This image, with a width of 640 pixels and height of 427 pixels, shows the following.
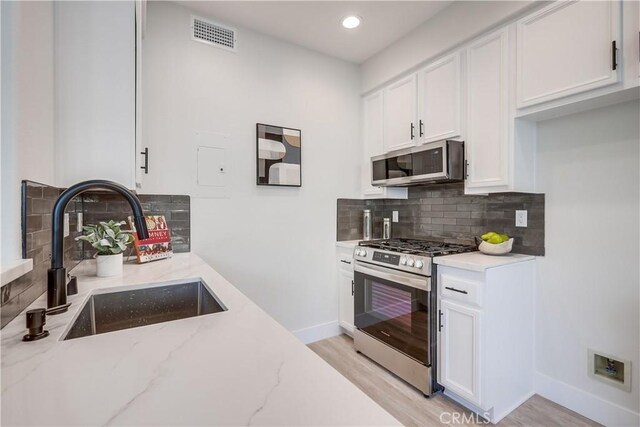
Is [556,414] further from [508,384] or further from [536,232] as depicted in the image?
[536,232]

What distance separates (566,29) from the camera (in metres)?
1.63

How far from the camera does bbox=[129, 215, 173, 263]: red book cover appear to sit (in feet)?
5.79

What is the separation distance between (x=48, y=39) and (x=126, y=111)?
358mm

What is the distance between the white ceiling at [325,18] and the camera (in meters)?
2.19

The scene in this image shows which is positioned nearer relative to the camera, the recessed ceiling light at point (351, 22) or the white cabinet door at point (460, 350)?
the white cabinet door at point (460, 350)

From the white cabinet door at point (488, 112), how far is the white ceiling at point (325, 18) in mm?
505

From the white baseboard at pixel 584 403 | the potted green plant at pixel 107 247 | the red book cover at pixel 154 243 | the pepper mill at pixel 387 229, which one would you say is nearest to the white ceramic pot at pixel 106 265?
the potted green plant at pixel 107 247

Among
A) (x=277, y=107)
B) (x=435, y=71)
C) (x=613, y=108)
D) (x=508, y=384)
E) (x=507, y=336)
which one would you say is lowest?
(x=508, y=384)

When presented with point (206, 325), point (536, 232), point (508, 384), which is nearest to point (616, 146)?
point (536, 232)

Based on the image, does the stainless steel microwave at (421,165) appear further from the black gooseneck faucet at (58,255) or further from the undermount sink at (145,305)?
the black gooseneck faucet at (58,255)

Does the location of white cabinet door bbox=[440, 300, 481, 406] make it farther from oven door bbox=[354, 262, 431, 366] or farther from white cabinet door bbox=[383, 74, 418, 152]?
white cabinet door bbox=[383, 74, 418, 152]

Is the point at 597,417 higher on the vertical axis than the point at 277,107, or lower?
lower

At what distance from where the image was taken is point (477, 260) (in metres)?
1.87

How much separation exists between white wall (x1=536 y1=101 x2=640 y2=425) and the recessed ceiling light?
154 cm
